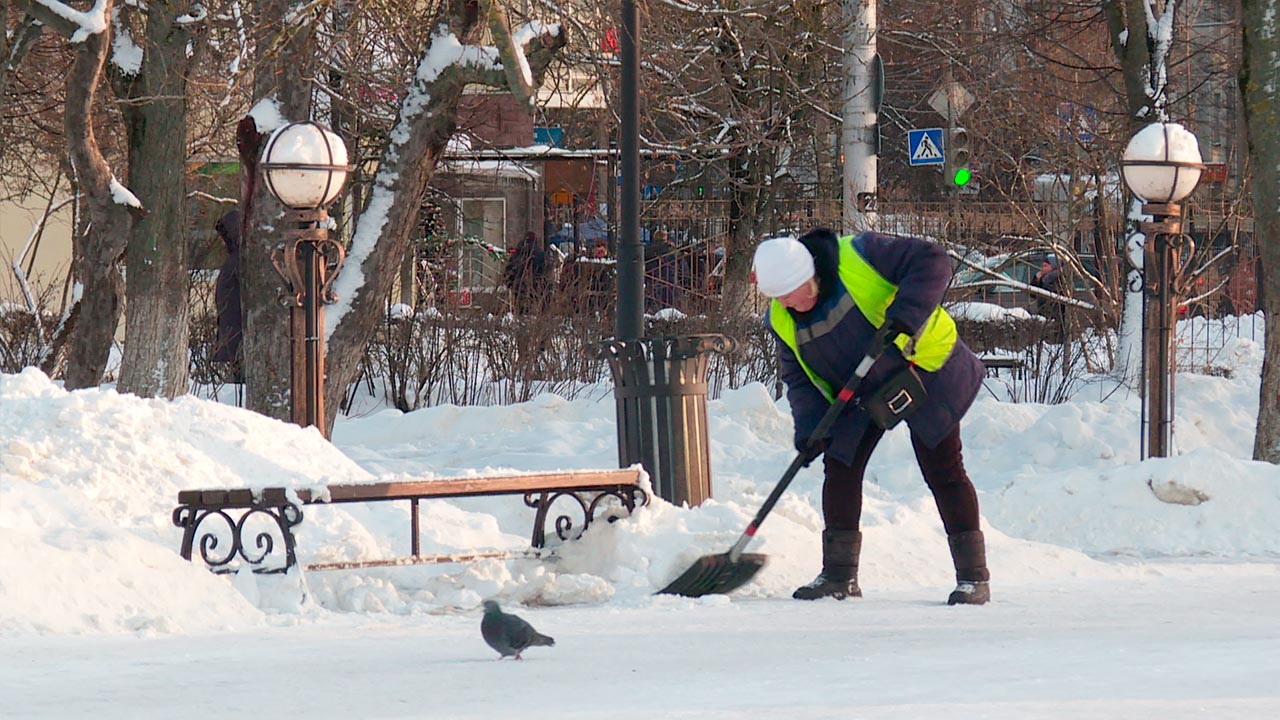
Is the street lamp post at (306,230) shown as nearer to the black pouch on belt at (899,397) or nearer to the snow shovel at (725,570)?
the snow shovel at (725,570)

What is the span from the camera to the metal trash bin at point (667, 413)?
8.78 m

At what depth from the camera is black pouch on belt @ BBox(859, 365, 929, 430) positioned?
662 cm

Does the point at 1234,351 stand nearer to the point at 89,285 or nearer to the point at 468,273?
the point at 468,273

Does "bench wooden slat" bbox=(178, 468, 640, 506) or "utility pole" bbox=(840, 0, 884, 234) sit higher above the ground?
"utility pole" bbox=(840, 0, 884, 234)

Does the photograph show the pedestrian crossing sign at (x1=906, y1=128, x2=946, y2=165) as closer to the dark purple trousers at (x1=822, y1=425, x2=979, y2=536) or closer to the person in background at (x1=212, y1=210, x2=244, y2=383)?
the person in background at (x1=212, y1=210, x2=244, y2=383)

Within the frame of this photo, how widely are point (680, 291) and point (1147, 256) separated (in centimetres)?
563

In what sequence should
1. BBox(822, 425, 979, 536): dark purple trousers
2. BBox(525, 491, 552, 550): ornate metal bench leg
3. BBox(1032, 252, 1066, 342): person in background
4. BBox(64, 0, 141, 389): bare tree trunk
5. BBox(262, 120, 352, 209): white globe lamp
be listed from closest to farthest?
BBox(822, 425, 979, 536): dark purple trousers
BBox(525, 491, 552, 550): ornate metal bench leg
BBox(262, 120, 352, 209): white globe lamp
BBox(64, 0, 141, 389): bare tree trunk
BBox(1032, 252, 1066, 342): person in background

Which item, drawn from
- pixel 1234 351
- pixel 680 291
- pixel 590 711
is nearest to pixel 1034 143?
pixel 1234 351

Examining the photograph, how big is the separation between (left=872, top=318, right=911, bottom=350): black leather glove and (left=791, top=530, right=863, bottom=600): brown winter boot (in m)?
0.92

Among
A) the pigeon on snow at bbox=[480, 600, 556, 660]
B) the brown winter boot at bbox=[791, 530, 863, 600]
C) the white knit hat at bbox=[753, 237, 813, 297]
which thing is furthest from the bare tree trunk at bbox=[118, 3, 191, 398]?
the pigeon on snow at bbox=[480, 600, 556, 660]

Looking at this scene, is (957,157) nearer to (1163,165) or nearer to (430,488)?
(1163,165)

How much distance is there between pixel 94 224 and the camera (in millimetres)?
13492

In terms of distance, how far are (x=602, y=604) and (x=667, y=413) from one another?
1830 mm

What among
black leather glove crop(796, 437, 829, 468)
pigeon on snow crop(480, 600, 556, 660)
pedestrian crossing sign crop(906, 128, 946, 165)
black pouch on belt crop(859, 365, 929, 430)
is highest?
pedestrian crossing sign crop(906, 128, 946, 165)
